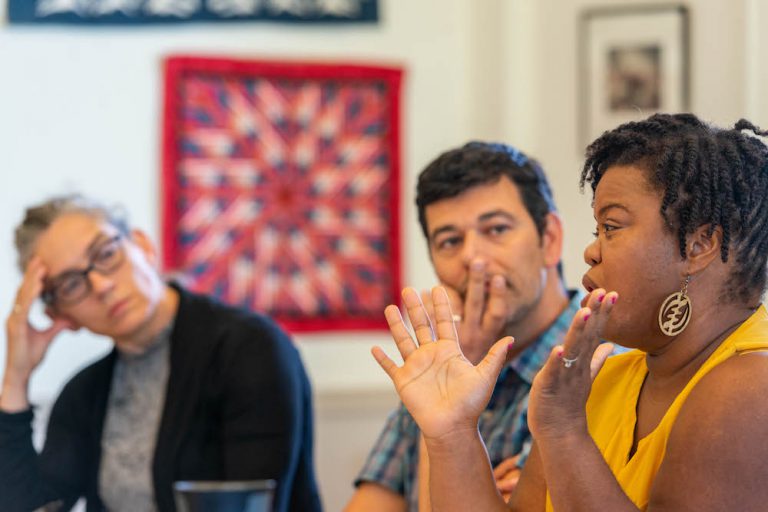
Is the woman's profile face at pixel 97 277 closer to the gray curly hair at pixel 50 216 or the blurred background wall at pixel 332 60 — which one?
the gray curly hair at pixel 50 216

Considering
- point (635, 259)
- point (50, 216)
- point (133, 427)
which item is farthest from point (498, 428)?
point (50, 216)

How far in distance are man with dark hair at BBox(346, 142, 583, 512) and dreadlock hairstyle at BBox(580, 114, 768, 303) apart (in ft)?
1.84

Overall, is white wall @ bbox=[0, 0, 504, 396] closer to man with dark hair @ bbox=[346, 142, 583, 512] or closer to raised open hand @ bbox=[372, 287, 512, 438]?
man with dark hair @ bbox=[346, 142, 583, 512]

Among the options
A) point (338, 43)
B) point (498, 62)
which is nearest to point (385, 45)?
point (338, 43)

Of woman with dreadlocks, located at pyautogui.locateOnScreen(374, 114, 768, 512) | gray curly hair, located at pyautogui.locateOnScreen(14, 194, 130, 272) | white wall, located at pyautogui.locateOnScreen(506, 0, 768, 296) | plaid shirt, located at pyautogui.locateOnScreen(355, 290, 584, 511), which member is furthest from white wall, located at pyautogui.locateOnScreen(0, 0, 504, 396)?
woman with dreadlocks, located at pyautogui.locateOnScreen(374, 114, 768, 512)

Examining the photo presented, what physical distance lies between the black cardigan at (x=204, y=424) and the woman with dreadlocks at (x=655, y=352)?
0.91 metres

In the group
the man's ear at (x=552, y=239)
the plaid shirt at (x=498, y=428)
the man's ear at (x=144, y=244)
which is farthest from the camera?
the man's ear at (x=144, y=244)

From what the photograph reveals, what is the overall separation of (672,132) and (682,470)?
394 mm

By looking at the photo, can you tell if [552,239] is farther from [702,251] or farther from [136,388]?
[136,388]

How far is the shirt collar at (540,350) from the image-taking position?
177 cm

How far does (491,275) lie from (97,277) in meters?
0.92

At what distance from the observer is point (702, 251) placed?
1.20 metres

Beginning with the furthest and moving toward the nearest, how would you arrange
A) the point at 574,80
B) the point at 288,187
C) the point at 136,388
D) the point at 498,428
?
the point at 288,187, the point at 574,80, the point at 136,388, the point at 498,428

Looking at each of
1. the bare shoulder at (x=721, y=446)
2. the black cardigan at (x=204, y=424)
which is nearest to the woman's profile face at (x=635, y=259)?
the bare shoulder at (x=721, y=446)
